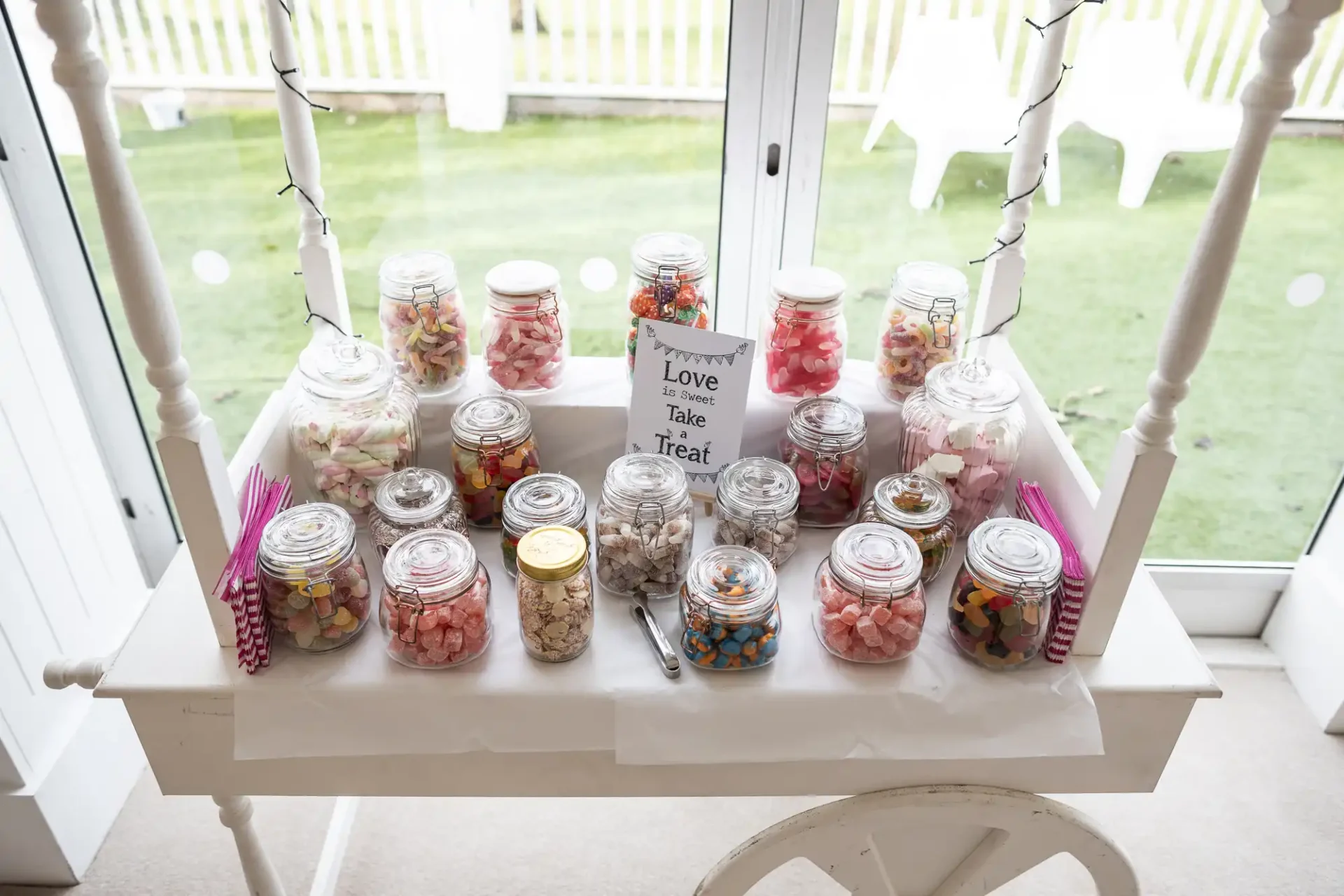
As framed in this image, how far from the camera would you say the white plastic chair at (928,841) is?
105 cm

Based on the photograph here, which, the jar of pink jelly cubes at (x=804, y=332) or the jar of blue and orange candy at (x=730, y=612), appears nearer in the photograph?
the jar of blue and orange candy at (x=730, y=612)

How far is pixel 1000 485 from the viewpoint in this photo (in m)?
1.23

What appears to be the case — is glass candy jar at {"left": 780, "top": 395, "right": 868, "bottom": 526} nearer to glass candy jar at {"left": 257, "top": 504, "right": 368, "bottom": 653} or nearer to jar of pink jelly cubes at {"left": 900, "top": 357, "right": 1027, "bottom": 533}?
jar of pink jelly cubes at {"left": 900, "top": 357, "right": 1027, "bottom": 533}

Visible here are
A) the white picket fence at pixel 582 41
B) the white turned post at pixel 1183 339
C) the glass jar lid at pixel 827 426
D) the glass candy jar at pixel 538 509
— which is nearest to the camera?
the white turned post at pixel 1183 339

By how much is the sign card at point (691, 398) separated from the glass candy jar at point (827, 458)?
0.08 metres

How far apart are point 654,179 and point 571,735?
96 cm

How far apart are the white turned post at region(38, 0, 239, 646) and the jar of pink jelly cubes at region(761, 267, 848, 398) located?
68 cm

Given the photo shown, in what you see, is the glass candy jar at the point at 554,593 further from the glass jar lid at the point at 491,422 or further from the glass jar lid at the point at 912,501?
the glass jar lid at the point at 912,501

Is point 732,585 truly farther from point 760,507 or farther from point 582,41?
point 582,41

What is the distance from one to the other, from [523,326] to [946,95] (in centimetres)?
76

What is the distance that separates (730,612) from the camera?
1042mm

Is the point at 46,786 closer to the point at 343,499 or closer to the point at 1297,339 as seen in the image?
the point at 343,499

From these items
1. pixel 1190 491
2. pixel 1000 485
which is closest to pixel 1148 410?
pixel 1000 485

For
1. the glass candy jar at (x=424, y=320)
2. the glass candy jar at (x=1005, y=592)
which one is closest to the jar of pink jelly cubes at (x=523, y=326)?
the glass candy jar at (x=424, y=320)
